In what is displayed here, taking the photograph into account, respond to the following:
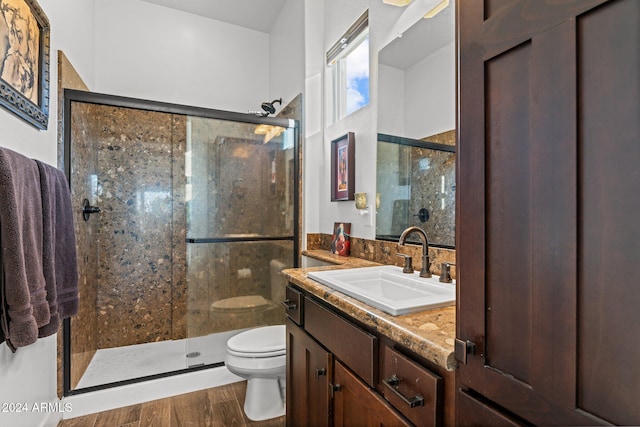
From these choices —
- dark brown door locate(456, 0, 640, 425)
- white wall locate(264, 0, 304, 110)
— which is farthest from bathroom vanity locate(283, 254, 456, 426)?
white wall locate(264, 0, 304, 110)

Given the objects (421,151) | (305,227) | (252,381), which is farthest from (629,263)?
(305,227)

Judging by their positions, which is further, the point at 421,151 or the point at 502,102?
the point at 421,151

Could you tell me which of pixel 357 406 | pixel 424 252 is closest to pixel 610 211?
pixel 357 406

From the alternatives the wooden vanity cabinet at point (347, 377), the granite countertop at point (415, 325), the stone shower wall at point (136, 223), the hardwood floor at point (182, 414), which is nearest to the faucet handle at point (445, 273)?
the granite countertop at point (415, 325)

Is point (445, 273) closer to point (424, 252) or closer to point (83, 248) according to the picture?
point (424, 252)

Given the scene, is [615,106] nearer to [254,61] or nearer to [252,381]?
[252,381]

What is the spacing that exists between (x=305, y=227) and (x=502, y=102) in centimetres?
198

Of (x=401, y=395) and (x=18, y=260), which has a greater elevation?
(x=18, y=260)

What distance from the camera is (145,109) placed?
2172mm

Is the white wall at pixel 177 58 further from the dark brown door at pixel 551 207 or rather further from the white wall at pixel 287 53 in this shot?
the dark brown door at pixel 551 207

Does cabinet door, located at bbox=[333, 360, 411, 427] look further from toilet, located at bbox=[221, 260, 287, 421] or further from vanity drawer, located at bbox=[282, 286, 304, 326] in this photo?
toilet, located at bbox=[221, 260, 287, 421]

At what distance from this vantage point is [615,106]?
0.41m

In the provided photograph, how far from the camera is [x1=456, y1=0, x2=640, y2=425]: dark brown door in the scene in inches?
16.0

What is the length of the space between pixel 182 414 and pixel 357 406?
1415mm
